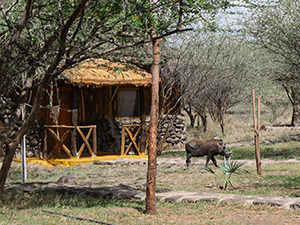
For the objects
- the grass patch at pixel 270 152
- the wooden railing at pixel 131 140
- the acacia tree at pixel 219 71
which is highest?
the acacia tree at pixel 219 71

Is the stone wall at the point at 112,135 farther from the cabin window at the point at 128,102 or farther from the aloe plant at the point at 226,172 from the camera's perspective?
the aloe plant at the point at 226,172

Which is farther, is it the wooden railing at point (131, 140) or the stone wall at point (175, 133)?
the stone wall at point (175, 133)

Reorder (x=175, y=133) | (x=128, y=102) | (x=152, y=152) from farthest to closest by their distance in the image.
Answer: (x=175, y=133) → (x=128, y=102) → (x=152, y=152)

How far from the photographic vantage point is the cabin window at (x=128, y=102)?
709 inches

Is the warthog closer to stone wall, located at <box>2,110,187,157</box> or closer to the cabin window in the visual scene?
stone wall, located at <box>2,110,187,157</box>

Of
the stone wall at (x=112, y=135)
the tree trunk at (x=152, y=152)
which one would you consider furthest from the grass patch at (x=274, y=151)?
the tree trunk at (x=152, y=152)

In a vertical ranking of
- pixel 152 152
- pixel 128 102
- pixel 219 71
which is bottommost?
pixel 152 152

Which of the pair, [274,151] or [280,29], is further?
[274,151]

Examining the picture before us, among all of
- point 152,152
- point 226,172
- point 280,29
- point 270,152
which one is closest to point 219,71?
point 270,152

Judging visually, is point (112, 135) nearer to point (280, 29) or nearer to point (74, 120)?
point (74, 120)

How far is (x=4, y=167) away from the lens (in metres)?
7.06

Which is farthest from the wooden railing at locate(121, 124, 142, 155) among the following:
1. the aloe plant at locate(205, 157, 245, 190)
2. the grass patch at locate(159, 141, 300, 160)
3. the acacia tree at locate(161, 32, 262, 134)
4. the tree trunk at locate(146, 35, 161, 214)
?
the tree trunk at locate(146, 35, 161, 214)

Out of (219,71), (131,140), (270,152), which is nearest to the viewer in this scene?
(131,140)

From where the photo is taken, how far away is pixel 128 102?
18.2 m
